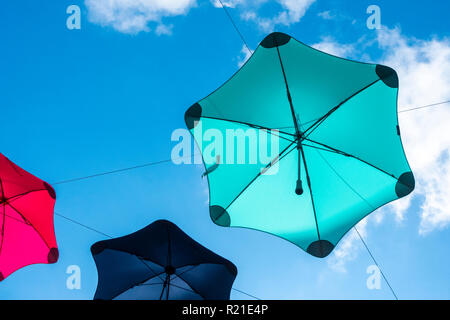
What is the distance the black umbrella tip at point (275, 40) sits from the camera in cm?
705

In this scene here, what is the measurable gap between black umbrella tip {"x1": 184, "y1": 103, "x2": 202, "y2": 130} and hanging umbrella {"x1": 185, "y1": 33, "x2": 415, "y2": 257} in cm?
2

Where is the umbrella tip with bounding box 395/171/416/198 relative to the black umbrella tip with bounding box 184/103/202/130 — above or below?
below

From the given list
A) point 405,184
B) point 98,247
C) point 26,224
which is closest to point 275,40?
point 405,184

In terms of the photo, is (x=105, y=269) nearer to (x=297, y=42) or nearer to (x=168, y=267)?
(x=168, y=267)

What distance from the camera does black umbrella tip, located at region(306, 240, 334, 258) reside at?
315 inches

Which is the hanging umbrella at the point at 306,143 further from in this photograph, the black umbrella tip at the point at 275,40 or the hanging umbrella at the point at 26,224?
the hanging umbrella at the point at 26,224

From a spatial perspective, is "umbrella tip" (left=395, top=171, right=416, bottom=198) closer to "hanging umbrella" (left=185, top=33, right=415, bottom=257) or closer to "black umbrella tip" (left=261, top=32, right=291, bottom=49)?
"hanging umbrella" (left=185, top=33, right=415, bottom=257)

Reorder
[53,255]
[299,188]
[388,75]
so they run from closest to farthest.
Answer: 1. [388,75]
2. [299,188]
3. [53,255]

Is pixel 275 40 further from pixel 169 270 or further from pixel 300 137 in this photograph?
pixel 169 270

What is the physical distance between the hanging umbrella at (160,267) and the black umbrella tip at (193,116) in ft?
6.32

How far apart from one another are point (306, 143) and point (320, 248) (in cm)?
212

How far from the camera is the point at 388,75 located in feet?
24.0

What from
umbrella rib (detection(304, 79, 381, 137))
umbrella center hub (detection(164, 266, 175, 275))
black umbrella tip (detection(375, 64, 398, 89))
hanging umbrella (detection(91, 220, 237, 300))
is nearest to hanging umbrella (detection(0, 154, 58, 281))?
hanging umbrella (detection(91, 220, 237, 300))
